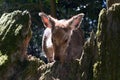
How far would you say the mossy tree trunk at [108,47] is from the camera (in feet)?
17.5

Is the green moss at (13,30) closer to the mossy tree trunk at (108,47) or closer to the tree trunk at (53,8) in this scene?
the mossy tree trunk at (108,47)

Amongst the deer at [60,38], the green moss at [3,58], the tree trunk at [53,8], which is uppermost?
the green moss at [3,58]

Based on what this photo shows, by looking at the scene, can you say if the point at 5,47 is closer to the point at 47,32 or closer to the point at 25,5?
the point at 47,32

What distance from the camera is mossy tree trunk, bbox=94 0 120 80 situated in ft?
17.5

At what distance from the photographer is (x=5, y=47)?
6547 mm

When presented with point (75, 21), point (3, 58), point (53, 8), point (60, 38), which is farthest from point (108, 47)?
point (53, 8)

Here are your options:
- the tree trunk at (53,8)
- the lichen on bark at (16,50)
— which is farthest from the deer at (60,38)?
the tree trunk at (53,8)

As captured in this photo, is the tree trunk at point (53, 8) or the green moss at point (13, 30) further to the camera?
the tree trunk at point (53, 8)

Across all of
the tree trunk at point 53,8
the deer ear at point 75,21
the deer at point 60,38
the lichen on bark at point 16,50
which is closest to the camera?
the lichen on bark at point 16,50

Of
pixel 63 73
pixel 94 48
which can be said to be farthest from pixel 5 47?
pixel 94 48

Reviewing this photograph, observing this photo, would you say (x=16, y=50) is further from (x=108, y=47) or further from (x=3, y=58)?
(x=108, y=47)

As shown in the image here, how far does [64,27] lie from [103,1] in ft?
36.2

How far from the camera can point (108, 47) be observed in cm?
541

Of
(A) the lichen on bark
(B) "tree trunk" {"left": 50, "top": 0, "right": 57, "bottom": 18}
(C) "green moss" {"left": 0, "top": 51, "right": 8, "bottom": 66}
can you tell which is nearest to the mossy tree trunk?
(A) the lichen on bark
